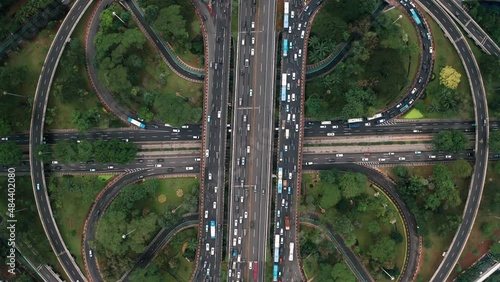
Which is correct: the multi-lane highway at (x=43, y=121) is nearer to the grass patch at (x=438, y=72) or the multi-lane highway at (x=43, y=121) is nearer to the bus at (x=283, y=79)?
the bus at (x=283, y=79)

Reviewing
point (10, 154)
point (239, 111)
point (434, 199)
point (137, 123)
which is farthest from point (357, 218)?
point (10, 154)

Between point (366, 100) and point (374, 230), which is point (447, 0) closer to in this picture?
point (366, 100)

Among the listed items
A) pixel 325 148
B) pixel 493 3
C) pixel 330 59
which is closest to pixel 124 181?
pixel 325 148

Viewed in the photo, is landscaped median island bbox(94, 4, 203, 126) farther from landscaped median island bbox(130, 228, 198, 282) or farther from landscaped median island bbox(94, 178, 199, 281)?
landscaped median island bbox(130, 228, 198, 282)

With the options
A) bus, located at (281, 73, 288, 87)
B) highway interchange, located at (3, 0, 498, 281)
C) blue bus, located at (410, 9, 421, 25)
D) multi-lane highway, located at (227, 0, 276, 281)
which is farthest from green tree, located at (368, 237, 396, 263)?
blue bus, located at (410, 9, 421, 25)

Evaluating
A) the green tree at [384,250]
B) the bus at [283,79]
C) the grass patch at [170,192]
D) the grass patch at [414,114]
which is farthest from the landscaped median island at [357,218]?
the grass patch at [170,192]

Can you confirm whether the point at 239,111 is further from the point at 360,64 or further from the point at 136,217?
the point at 136,217
